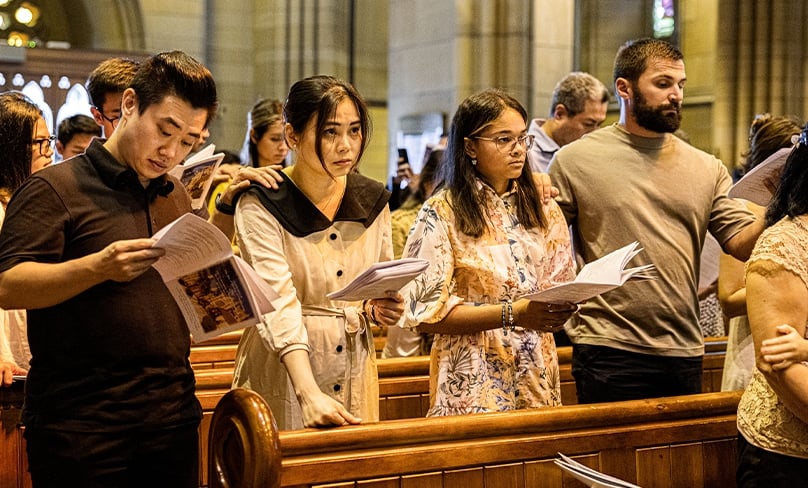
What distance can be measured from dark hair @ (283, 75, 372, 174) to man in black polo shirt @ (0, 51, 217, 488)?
0.46 metres

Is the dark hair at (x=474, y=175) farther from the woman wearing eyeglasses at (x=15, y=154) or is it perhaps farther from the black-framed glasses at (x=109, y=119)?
the woman wearing eyeglasses at (x=15, y=154)

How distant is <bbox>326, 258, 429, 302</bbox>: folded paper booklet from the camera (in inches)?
98.0

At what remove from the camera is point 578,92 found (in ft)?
17.9

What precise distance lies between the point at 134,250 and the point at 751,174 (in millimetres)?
2083

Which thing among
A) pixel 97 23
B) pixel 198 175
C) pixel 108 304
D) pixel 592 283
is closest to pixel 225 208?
pixel 198 175

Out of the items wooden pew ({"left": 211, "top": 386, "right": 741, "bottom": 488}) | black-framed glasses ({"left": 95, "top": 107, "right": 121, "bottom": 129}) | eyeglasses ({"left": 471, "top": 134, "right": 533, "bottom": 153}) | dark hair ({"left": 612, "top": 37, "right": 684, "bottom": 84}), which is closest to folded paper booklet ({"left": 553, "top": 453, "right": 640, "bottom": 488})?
wooden pew ({"left": 211, "top": 386, "right": 741, "bottom": 488})

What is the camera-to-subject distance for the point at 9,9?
10.4 m

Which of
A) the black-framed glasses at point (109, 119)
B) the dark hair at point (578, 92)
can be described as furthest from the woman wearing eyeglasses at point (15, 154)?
the dark hair at point (578, 92)

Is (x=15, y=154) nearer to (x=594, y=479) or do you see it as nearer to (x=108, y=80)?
(x=108, y=80)

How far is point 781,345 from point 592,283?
0.50m

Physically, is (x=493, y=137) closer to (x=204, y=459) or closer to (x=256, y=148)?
(x=204, y=459)

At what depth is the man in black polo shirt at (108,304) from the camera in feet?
7.18

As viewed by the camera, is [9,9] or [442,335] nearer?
[442,335]

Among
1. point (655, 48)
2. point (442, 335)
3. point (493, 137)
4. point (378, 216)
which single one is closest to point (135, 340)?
point (378, 216)
